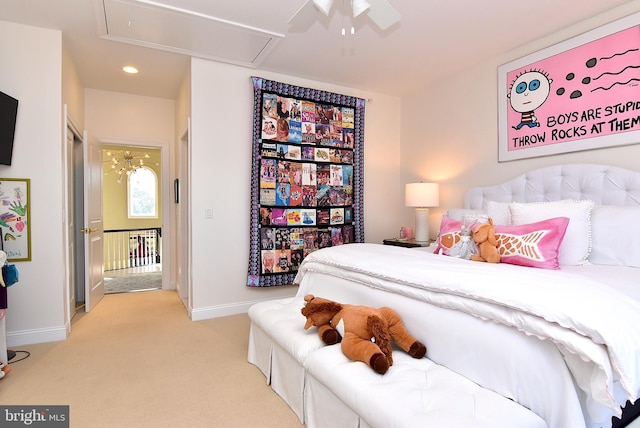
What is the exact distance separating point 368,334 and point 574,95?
2.72 meters

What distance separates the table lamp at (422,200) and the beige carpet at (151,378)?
86.3 inches

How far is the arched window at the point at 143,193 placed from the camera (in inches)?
334

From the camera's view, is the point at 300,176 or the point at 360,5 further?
the point at 300,176

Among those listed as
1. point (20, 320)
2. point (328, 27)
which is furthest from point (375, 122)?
point (20, 320)

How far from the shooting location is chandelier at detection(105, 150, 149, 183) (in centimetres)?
715

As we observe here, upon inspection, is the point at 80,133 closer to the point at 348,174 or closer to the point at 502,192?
the point at 348,174

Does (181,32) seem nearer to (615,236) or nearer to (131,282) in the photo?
(615,236)

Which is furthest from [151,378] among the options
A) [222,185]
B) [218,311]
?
[222,185]

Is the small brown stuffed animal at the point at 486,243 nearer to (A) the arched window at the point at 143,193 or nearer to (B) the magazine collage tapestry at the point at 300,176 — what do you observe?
(B) the magazine collage tapestry at the point at 300,176

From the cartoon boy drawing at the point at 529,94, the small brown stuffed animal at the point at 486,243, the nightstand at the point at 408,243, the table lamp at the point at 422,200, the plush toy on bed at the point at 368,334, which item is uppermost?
the cartoon boy drawing at the point at 529,94

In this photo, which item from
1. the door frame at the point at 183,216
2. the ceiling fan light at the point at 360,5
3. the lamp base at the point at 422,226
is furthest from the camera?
the door frame at the point at 183,216

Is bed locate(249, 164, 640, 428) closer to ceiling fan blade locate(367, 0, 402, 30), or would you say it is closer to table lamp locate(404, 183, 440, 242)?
table lamp locate(404, 183, 440, 242)

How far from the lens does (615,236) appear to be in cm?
227

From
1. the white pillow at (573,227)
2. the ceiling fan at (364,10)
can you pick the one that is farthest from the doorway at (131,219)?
the white pillow at (573,227)
